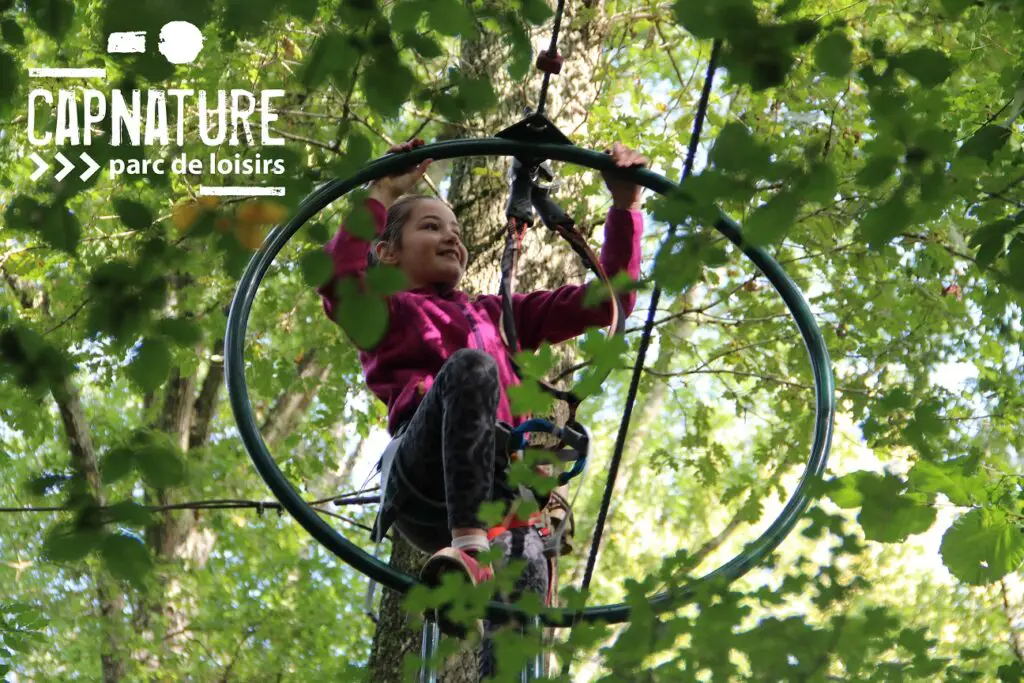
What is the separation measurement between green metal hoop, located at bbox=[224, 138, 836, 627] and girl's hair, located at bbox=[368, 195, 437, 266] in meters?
0.42

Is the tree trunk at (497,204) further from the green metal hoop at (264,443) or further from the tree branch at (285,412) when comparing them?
the tree branch at (285,412)

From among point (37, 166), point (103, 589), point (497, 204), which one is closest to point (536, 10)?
point (497, 204)

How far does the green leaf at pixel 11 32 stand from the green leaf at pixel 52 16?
0.21m

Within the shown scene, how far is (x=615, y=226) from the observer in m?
3.19

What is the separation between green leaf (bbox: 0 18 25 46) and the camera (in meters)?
2.10

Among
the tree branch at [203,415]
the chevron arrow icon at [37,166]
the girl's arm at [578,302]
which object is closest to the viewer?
the girl's arm at [578,302]

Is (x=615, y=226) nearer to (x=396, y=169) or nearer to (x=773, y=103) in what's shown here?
(x=396, y=169)

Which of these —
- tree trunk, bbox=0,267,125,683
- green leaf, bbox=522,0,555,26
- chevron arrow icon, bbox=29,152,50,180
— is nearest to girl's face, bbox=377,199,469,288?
green leaf, bbox=522,0,555,26

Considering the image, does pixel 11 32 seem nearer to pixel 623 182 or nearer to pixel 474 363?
pixel 474 363

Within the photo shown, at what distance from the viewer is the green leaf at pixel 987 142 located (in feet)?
7.57

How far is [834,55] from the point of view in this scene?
180 centimetres

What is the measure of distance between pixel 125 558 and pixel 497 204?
259 cm

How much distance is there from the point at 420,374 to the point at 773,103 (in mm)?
2817

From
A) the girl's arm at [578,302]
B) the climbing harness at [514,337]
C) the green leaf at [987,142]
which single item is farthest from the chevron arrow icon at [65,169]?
the green leaf at [987,142]
